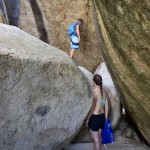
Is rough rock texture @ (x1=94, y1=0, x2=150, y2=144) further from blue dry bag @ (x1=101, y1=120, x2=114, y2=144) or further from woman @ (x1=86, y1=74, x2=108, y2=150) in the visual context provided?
blue dry bag @ (x1=101, y1=120, x2=114, y2=144)

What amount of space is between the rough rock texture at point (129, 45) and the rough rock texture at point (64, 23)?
4.22m

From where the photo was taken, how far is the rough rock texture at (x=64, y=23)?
9484mm

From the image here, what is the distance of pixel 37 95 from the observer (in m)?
5.20

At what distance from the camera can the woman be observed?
20.0 ft

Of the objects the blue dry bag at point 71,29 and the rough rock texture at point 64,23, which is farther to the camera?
the rough rock texture at point 64,23

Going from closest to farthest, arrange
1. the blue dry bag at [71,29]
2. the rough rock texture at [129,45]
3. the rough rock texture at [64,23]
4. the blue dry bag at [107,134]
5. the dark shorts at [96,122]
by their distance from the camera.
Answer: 1. the rough rock texture at [129,45]
2. the dark shorts at [96,122]
3. the blue dry bag at [107,134]
4. the blue dry bag at [71,29]
5. the rough rock texture at [64,23]

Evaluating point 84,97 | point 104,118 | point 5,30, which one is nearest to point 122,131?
point 104,118

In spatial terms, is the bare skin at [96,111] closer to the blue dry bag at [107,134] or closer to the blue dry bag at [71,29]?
the blue dry bag at [107,134]

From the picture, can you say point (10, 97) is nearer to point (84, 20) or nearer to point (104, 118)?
point (104, 118)

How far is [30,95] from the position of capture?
16.8ft

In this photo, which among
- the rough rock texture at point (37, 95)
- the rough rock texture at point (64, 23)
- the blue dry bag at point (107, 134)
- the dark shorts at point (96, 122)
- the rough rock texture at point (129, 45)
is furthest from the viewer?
the rough rock texture at point (64, 23)

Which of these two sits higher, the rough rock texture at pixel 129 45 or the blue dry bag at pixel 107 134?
the rough rock texture at pixel 129 45

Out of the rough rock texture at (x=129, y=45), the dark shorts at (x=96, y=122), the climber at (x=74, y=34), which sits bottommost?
the dark shorts at (x=96, y=122)

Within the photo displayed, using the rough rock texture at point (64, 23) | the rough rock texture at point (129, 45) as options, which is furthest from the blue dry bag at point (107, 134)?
the rough rock texture at point (64, 23)
